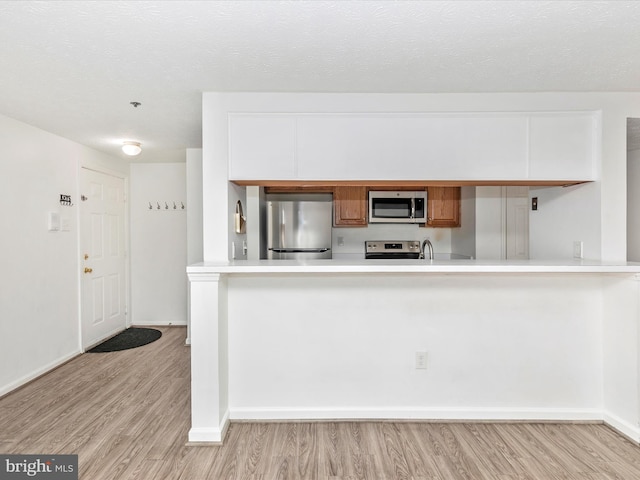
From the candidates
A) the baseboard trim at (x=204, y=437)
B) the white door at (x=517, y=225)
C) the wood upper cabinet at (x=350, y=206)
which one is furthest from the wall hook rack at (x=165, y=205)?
the white door at (x=517, y=225)

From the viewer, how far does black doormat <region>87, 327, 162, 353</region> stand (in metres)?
4.32

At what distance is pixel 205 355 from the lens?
240 cm

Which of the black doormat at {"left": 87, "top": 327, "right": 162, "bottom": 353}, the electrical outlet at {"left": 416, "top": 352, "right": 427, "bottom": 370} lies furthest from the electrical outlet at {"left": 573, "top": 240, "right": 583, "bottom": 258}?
the black doormat at {"left": 87, "top": 327, "right": 162, "bottom": 353}

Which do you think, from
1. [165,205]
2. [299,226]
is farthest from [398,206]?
[165,205]

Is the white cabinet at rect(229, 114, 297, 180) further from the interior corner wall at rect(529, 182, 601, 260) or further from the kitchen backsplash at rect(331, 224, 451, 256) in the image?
the kitchen backsplash at rect(331, 224, 451, 256)

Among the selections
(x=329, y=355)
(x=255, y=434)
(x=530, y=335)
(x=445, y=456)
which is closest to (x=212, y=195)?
(x=329, y=355)

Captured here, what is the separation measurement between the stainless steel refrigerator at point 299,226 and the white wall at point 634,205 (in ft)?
10.2

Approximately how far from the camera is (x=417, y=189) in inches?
186

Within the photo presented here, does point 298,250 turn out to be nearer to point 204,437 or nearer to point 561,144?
point 204,437

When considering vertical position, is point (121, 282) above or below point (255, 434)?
above

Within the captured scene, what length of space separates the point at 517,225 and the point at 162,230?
4496 millimetres

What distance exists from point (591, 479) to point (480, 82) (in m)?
2.30

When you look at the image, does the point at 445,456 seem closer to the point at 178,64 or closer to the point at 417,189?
the point at 178,64

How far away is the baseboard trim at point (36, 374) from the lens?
310 centimetres
